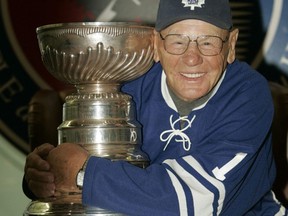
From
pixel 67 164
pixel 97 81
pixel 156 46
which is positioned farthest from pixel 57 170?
pixel 156 46

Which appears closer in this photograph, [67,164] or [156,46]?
[67,164]

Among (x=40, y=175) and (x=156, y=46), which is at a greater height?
(x=156, y=46)

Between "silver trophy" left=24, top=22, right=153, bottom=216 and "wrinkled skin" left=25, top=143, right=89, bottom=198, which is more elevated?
"silver trophy" left=24, top=22, right=153, bottom=216

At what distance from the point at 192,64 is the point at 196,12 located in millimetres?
92

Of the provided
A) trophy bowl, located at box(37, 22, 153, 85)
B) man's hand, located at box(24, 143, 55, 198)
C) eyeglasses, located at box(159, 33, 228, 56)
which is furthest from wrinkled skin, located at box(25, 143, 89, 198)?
eyeglasses, located at box(159, 33, 228, 56)

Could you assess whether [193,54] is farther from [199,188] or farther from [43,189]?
[43,189]

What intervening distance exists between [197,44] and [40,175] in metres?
0.37

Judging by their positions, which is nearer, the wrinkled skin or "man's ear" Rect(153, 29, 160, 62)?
the wrinkled skin

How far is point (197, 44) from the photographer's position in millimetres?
1406

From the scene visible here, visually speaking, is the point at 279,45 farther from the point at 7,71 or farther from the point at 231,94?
the point at 231,94

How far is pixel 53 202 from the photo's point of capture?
55.5 inches

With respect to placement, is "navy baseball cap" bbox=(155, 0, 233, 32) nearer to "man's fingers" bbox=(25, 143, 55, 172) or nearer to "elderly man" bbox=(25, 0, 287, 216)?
"elderly man" bbox=(25, 0, 287, 216)

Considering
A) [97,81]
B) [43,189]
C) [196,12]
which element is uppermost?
[196,12]

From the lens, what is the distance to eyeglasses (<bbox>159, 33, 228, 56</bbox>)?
4.62 ft
